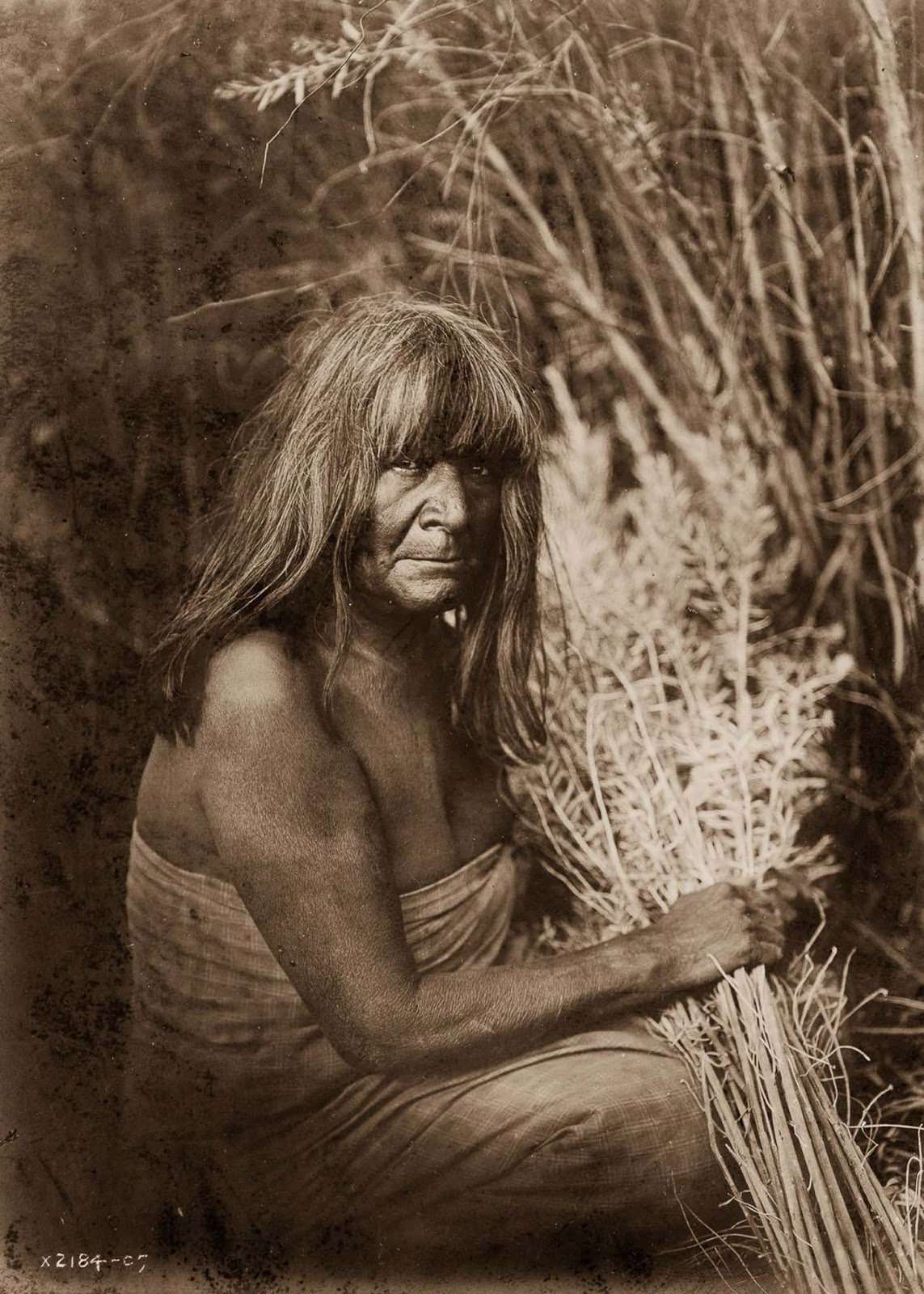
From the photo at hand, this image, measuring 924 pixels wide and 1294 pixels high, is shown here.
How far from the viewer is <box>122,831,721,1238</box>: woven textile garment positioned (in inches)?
79.1

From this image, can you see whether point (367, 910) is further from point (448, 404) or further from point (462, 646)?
point (448, 404)

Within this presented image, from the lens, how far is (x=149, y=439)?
6.90 ft

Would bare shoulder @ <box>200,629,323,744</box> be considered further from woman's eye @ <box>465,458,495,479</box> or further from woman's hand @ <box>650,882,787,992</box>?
A: woman's hand @ <box>650,882,787,992</box>

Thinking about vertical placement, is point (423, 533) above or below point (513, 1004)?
above

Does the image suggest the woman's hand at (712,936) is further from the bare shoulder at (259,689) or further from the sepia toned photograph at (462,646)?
the bare shoulder at (259,689)

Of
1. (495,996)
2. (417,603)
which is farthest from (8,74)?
(495,996)

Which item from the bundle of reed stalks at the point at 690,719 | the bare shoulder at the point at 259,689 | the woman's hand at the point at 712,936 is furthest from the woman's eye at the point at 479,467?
the woman's hand at the point at 712,936

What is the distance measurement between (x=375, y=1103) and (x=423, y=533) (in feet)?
3.02

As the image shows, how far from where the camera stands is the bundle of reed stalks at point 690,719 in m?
2.09

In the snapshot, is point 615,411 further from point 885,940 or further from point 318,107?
point 885,940

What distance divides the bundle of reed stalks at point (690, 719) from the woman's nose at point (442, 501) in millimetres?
196

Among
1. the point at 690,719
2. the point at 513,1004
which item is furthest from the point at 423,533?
the point at 513,1004

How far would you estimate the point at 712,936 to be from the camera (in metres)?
2.04

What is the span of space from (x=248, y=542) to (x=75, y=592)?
32 cm
